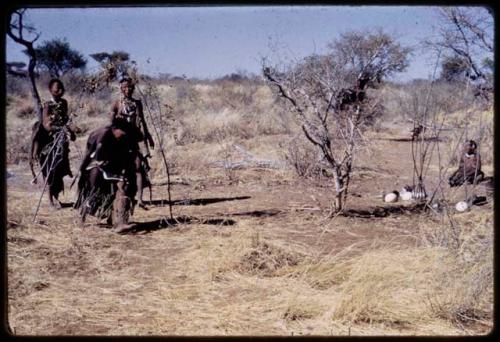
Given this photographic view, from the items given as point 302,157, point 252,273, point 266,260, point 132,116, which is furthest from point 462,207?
point 132,116

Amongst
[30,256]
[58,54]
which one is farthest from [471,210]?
[58,54]

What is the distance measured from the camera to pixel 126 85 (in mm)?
7148

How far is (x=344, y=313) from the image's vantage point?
4.09 metres

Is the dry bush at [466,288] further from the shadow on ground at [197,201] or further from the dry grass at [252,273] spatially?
the shadow on ground at [197,201]

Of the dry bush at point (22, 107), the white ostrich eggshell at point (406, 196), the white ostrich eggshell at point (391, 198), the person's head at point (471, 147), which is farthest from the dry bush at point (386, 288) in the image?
the dry bush at point (22, 107)

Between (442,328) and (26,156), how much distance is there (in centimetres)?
1020

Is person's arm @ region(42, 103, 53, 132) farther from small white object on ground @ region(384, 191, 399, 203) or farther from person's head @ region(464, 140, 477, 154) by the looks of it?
person's head @ region(464, 140, 477, 154)

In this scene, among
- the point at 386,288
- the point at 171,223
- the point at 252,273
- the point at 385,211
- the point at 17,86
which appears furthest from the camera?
the point at 17,86

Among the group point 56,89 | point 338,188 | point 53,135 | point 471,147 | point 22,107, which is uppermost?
point 22,107

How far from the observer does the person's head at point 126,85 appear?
7.13 m

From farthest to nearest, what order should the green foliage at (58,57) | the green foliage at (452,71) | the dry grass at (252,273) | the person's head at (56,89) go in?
the green foliage at (58,57) → the green foliage at (452,71) → the person's head at (56,89) → the dry grass at (252,273)

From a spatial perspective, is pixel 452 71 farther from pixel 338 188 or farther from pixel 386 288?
pixel 386 288

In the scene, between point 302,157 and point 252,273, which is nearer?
point 252,273

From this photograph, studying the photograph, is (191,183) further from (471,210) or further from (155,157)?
(471,210)
